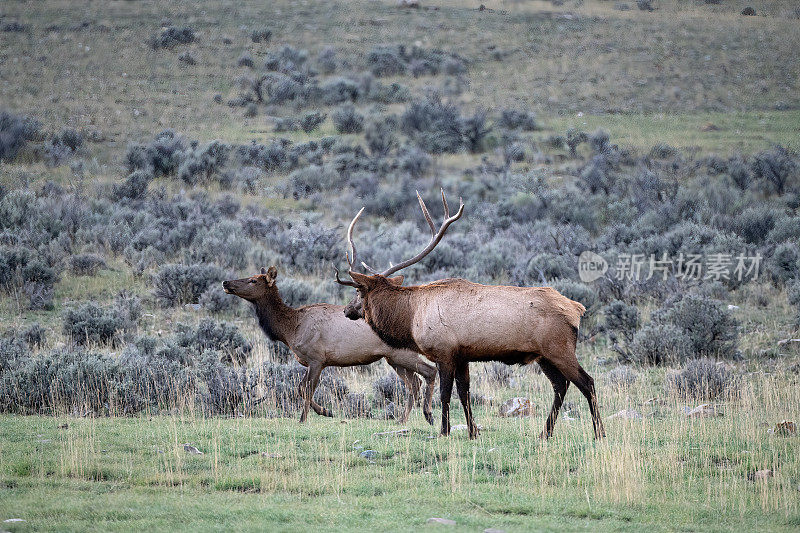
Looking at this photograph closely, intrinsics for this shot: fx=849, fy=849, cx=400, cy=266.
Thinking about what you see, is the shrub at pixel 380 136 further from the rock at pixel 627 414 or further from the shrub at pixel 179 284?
the rock at pixel 627 414

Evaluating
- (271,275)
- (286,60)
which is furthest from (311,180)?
(286,60)

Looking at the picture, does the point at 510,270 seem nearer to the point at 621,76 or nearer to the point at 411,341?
the point at 411,341

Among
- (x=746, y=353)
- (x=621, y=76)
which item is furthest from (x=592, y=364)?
(x=621, y=76)

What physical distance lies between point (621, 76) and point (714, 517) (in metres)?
50.3

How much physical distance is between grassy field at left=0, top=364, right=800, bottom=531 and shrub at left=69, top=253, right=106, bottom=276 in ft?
30.7

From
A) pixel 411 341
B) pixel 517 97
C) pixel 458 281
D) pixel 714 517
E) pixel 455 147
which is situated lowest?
pixel 714 517

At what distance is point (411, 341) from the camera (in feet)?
31.5

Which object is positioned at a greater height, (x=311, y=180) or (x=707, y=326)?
(x=311, y=180)

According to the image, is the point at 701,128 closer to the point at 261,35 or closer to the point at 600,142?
the point at 600,142

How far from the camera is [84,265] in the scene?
1892cm

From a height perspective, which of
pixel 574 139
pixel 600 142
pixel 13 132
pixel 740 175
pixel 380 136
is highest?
pixel 380 136

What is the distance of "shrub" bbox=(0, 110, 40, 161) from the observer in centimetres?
3219

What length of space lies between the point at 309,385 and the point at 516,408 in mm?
2633

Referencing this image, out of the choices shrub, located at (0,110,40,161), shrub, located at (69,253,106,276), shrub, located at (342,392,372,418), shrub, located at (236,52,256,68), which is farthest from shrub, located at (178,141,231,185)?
shrub, located at (342,392,372,418)
